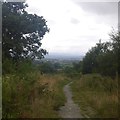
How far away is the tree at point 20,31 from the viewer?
2303 centimetres

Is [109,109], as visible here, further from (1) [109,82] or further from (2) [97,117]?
(1) [109,82]

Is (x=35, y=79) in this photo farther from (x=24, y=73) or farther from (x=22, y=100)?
(x=22, y=100)

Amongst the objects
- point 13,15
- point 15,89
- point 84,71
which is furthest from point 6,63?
point 84,71

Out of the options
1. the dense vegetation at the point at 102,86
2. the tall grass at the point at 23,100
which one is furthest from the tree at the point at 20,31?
the tall grass at the point at 23,100

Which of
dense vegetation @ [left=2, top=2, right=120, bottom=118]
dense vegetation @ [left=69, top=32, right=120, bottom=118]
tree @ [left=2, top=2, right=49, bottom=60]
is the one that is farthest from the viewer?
tree @ [left=2, top=2, right=49, bottom=60]

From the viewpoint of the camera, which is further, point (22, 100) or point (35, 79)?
point (35, 79)

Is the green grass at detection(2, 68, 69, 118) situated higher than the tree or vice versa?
the tree

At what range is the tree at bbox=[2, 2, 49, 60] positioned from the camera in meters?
23.0

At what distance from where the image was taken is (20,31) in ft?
79.2

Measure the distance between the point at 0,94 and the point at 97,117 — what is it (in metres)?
3.72

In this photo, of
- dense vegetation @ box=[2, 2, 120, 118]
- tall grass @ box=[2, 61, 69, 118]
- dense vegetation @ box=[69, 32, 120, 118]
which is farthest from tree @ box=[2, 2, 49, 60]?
tall grass @ box=[2, 61, 69, 118]

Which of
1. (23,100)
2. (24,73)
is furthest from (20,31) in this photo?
(23,100)

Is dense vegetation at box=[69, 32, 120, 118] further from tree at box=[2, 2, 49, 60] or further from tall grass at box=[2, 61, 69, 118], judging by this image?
tree at box=[2, 2, 49, 60]

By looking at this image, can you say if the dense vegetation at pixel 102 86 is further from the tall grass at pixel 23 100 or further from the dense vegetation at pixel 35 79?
the tall grass at pixel 23 100
